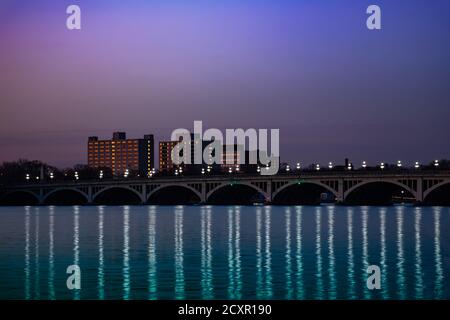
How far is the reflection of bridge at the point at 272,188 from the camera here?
463 ft

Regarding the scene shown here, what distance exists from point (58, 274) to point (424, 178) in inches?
4013

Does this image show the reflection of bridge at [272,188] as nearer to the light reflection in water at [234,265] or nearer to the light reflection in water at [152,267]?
the light reflection in water at [234,265]

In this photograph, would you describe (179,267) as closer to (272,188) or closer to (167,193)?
(272,188)

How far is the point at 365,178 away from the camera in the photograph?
14588 centimetres

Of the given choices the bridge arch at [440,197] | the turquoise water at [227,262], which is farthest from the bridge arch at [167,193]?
the turquoise water at [227,262]

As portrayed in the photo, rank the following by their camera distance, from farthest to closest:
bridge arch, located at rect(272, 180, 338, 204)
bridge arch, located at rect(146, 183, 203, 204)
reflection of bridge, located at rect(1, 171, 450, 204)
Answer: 1. bridge arch, located at rect(146, 183, 203, 204)
2. bridge arch, located at rect(272, 180, 338, 204)
3. reflection of bridge, located at rect(1, 171, 450, 204)

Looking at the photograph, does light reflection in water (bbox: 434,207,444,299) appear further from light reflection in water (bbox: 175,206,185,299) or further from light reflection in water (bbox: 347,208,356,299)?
light reflection in water (bbox: 175,206,185,299)

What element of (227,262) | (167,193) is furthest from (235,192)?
(227,262)

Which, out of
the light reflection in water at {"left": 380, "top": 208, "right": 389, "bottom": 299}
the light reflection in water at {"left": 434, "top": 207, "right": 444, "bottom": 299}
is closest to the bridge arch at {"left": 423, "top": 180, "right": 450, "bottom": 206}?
the light reflection in water at {"left": 434, "top": 207, "right": 444, "bottom": 299}

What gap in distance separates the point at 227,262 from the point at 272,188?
11236 cm

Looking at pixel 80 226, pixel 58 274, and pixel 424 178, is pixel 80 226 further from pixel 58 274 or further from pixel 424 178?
pixel 424 178

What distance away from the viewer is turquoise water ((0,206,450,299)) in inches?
1433

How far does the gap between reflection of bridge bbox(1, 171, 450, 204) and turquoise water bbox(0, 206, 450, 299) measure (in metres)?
60.6
